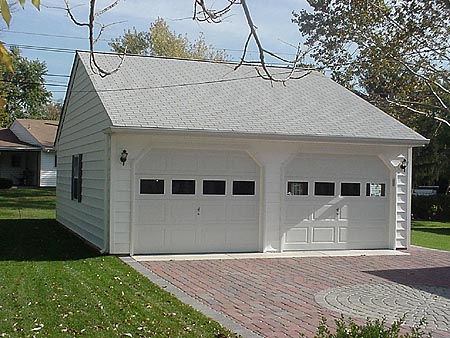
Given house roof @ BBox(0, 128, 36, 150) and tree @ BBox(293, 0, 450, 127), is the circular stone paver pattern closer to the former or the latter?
tree @ BBox(293, 0, 450, 127)

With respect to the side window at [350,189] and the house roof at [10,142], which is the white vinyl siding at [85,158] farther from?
the house roof at [10,142]

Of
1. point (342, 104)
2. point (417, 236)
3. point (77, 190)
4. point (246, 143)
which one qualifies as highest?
point (342, 104)

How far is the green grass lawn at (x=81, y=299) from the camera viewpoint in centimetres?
709

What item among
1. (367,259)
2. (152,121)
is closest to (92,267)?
(152,121)

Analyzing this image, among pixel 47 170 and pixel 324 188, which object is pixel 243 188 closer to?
pixel 324 188

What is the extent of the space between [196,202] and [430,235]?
11.8m

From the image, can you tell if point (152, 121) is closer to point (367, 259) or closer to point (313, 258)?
point (313, 258)

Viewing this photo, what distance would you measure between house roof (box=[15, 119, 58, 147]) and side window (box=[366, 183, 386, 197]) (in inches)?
1008

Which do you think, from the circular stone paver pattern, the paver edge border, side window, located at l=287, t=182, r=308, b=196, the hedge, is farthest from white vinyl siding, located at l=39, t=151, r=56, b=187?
the circular stone paver pattern

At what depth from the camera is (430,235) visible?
22.6 metres

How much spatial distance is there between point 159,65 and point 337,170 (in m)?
5.85

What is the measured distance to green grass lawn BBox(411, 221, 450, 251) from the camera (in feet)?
61.8

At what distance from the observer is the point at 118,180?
13.2 meters

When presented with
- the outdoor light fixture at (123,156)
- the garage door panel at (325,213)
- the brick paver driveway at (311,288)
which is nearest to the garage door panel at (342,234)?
the garage door panel at (325,213)
